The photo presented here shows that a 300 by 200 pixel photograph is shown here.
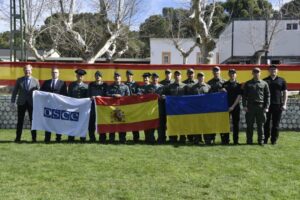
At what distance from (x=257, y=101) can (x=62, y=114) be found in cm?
506

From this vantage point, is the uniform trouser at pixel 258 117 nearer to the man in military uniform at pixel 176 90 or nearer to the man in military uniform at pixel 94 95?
the man in military uniform at pixel 176 90

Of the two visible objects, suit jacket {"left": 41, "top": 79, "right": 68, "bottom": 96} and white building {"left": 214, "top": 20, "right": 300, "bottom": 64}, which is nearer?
suit jacket {"left": 41, "top": 79, "right": 68, "bottom": 96}

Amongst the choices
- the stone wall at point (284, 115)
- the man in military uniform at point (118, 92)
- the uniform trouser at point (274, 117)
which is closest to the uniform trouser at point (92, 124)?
the man in military uniform at point (118, 92)

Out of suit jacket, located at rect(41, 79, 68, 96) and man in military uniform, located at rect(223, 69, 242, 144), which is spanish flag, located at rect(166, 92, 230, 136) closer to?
man in military uniform, located at rect(223, 69, 242, 144)

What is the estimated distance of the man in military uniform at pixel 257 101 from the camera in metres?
12.0

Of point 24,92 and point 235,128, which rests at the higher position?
point 24,92

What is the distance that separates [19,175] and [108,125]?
4481 mm

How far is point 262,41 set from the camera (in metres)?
46.5

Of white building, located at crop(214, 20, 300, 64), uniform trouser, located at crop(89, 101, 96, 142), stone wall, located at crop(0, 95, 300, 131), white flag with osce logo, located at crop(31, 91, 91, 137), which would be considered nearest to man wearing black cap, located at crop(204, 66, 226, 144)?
uniform trouser, located at crop(89, 101, 96, 142)

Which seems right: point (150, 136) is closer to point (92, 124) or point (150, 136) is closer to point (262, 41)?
point (92, 124)

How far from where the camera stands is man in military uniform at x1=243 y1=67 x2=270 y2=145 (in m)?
12.0

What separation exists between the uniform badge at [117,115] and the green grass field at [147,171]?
1001 mm

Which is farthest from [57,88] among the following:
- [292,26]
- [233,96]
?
[292,26]

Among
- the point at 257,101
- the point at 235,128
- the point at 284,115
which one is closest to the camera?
the point at 257,101
